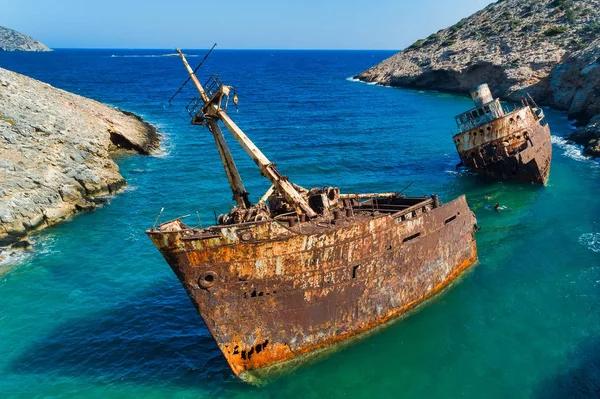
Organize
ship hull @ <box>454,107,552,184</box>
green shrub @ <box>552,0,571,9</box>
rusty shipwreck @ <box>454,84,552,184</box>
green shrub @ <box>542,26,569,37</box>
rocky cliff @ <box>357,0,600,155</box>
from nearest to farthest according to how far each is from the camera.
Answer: ship hull @ <box>454,107,552,184</box>
rusty shipwreck @ <box>454,84,552,184</box>
rocky cliff @ <box>357,0,600,155</box>
green shrub @ <box>542,26,569,37</box>
green shrub @ <box>552,0,571,9</box>

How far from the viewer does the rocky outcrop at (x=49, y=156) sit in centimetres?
2275

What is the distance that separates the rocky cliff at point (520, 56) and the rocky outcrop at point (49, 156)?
34531 mm

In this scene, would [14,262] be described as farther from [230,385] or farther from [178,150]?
[178,150]

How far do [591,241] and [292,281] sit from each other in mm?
15259

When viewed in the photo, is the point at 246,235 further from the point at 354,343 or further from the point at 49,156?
the point at 49,156

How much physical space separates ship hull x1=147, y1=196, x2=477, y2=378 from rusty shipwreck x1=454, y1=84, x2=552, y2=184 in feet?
51.2

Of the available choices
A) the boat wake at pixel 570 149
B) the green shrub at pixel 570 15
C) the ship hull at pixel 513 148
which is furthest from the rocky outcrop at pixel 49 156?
the green shrub at pixel 570 15

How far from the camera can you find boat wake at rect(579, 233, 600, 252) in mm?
20141

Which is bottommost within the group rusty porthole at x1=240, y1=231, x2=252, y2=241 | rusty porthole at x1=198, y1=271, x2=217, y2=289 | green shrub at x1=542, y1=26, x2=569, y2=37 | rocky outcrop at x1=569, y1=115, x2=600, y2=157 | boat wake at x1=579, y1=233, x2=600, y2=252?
boat wake at x1=579, y1=233, x2=600, y2=252

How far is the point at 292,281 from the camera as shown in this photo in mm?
13008

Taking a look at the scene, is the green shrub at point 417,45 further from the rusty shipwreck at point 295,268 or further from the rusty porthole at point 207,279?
the rusty porthole at point 207,279

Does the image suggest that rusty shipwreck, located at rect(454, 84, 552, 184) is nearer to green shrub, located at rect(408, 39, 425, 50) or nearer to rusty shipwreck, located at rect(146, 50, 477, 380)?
rusty shipwreck, located at rect(146, 50, 477, 380)

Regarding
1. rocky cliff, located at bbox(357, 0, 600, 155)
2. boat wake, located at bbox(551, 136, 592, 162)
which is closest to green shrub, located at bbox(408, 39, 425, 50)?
rocky cliff, located at bbox(357, 0, 600, 155)

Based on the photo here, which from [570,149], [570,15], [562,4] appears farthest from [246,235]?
[562,4]
